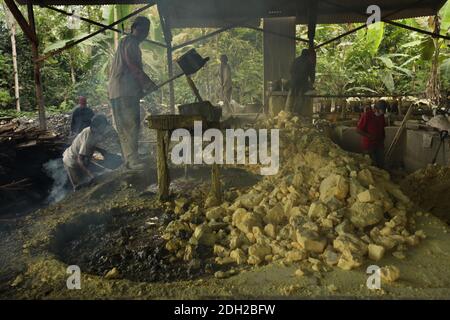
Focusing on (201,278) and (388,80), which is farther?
(388,80)

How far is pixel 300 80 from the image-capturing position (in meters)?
6.18

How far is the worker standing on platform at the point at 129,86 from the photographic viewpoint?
5352mm

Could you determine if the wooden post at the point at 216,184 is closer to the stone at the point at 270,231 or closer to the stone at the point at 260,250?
the stone at the point at 270,231

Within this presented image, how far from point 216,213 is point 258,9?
5276mm

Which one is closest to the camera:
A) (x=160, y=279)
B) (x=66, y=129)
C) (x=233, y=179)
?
(x=160, y=279)

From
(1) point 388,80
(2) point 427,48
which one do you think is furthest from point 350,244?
(1) point 388,80

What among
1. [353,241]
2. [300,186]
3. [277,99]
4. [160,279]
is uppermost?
[277,99]

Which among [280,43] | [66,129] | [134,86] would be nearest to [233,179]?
[134,86]

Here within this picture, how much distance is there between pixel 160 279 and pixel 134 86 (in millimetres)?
3395

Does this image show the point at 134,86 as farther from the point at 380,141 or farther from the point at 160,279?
the point at 380,141

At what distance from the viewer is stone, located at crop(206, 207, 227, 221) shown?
3.88m

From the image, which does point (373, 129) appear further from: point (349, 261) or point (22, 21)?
point (22, 21)

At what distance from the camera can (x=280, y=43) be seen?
29.5ft

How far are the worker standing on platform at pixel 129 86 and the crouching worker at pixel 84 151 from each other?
0.35 metres
